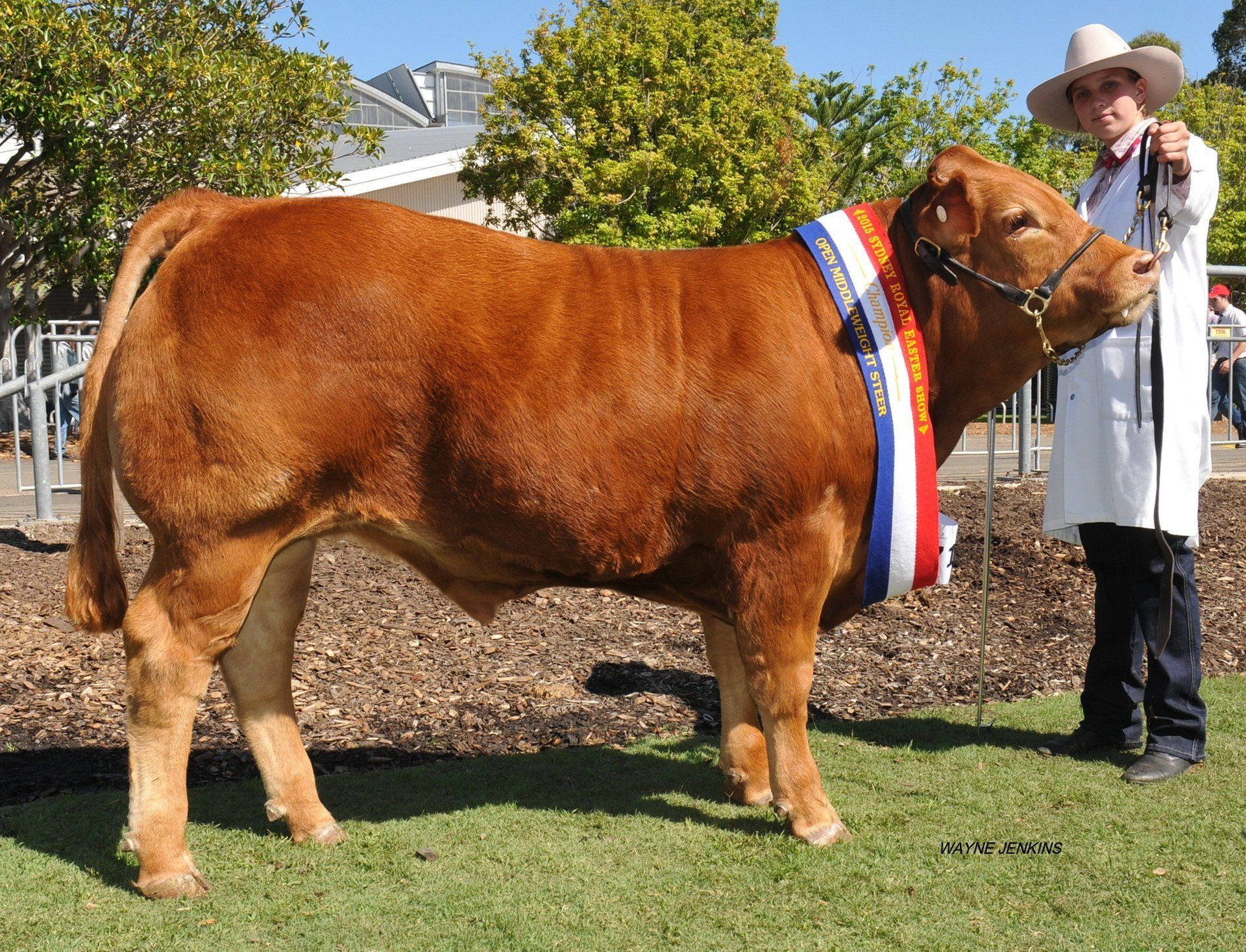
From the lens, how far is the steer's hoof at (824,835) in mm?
3387

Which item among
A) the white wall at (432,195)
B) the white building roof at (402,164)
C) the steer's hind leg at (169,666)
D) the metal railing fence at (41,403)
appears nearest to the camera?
the steer's hind leg at (169,666)

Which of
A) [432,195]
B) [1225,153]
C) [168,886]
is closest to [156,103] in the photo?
[168,886]

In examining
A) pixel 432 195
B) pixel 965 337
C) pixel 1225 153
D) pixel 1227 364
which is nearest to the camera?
pixel 965 337

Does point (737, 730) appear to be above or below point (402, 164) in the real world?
below

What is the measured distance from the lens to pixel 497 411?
298 cm

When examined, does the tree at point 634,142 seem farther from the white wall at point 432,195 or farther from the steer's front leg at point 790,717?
the steer's front leg at point 790,717

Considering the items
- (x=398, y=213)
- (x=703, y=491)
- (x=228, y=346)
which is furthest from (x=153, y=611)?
(x=703, y=491)

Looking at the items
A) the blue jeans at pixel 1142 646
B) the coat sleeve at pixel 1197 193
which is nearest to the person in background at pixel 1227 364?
the blue jeans at pixel 1142 646

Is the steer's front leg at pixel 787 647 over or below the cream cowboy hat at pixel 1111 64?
below

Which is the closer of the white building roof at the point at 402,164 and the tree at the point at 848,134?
the white building roof at the point at 402,164

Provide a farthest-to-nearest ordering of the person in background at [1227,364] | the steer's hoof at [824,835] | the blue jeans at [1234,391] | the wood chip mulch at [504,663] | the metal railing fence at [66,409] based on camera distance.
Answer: the blue jeans at [1234,391] → the person in background at [1227,364] → the metal railing fence at [66,409] → the wood chip mulch at [504,663] → the steer's hoof at [824,835]

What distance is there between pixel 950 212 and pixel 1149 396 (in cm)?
124

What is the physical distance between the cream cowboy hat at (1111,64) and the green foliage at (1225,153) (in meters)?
26.7

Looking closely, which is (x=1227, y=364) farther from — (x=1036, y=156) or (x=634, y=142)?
(x=1036, y=156)
